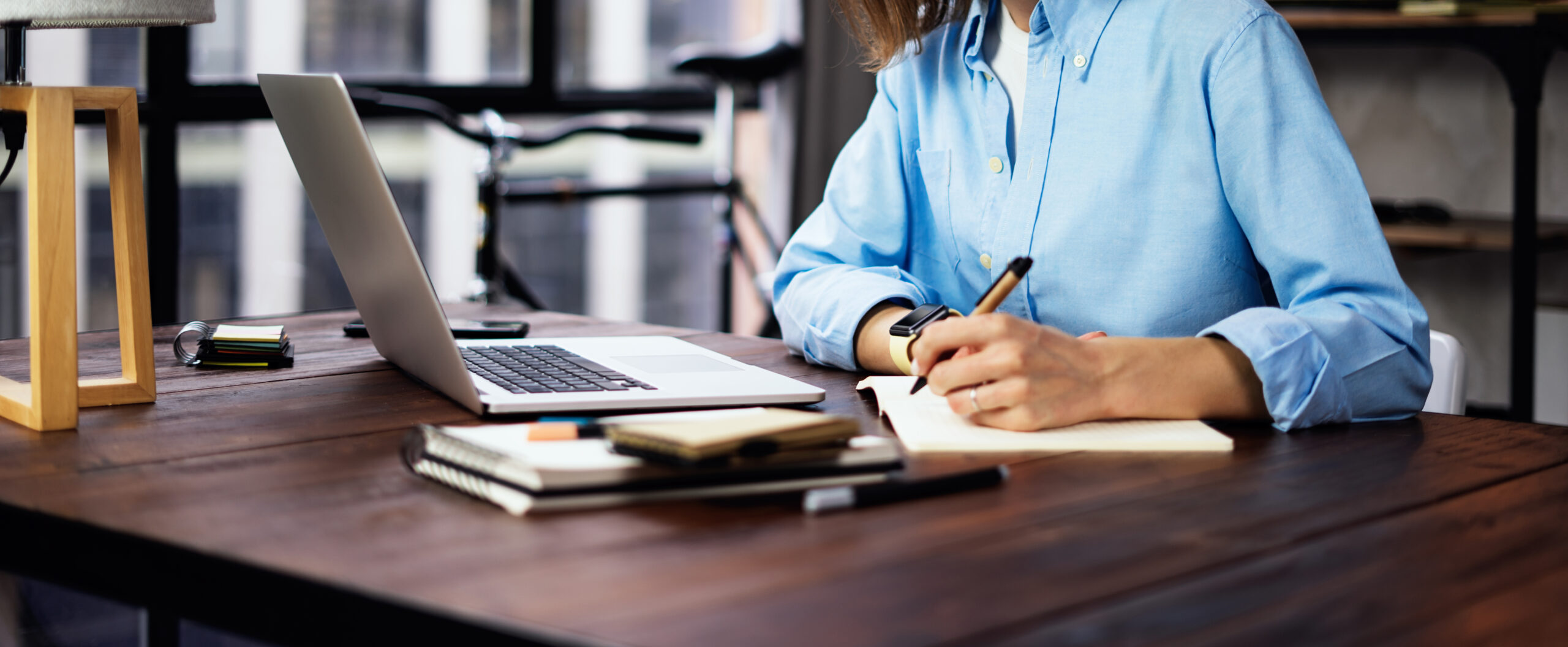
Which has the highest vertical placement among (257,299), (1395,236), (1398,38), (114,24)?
(1398,38)

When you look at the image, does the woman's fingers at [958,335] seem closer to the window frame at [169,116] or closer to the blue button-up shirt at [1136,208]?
the blue button-up shirt at [1136,208]

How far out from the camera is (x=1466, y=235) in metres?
2.42

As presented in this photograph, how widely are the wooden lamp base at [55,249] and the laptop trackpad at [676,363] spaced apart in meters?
0.35

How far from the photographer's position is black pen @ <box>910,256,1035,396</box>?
0.88m

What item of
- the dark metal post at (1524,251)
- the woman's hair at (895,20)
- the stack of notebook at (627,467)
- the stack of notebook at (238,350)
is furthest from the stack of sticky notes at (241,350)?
the dark metal post at (1524,251)

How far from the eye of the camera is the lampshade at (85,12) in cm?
84

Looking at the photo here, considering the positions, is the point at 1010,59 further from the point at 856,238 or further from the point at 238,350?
the point at 238,350

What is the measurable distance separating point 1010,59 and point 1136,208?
0.74ft

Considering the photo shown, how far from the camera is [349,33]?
2910 millimetres

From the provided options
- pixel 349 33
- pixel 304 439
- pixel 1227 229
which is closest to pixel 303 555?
pixel 304 439

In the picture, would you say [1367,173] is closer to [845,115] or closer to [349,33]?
[845,115]

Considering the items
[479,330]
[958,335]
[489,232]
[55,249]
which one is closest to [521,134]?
[489,232]

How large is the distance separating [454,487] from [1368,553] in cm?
45

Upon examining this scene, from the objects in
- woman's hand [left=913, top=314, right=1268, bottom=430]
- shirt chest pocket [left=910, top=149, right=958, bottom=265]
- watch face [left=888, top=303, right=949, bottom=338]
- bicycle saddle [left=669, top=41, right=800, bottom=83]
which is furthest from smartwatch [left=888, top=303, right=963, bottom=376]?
bicycle saddle [left=669, top=41, right=800, bottom=83]
